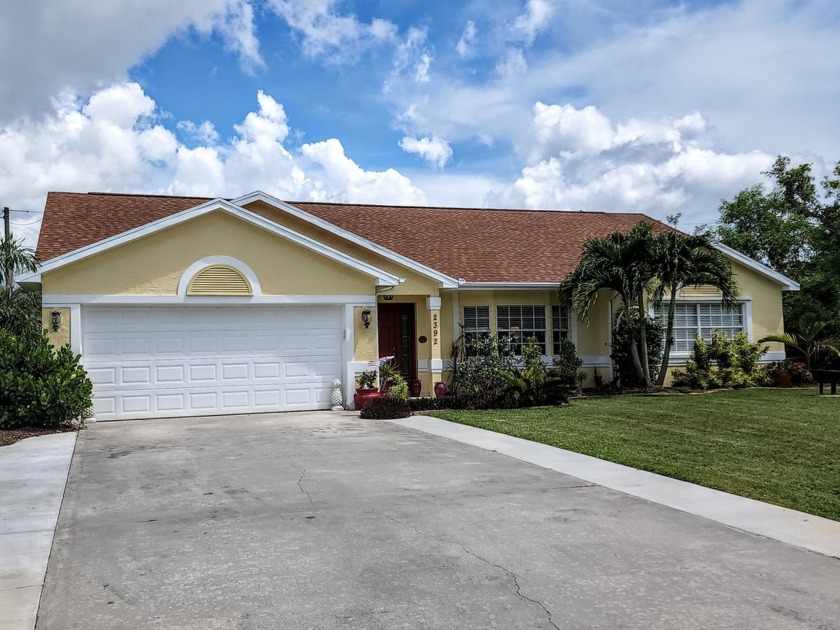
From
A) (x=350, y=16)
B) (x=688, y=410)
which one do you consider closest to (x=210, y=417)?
(x=350, y=16)

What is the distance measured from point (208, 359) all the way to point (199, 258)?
2.05 m

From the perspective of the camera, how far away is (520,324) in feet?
63.2

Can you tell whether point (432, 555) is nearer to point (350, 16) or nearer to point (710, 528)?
point (710, 528)

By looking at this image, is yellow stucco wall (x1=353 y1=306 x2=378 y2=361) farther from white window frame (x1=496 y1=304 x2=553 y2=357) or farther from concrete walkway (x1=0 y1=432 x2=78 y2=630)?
concrete walkway (x1=0 y1=432 x2=78 y2=630)

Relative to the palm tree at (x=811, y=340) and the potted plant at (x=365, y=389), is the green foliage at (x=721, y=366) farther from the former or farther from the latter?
the potted plant at (x=365, y=389)

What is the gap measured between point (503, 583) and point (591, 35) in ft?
42.3

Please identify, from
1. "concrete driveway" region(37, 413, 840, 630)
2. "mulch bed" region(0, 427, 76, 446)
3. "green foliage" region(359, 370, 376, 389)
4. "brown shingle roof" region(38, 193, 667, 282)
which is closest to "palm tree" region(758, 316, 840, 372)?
"brown shingle roof" region(38, 193, 667, 282)

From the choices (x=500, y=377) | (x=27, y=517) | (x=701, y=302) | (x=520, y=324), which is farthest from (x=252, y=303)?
(x=701, y=302)

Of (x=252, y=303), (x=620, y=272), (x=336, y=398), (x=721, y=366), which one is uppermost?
(x=620, y=272)

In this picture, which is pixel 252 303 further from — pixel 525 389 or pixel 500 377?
pixel 525 389

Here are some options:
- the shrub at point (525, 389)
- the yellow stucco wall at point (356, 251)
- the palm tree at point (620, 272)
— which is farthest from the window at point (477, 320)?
the shrub at point (525, 389)

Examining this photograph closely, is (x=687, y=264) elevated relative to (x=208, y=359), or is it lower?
elevated

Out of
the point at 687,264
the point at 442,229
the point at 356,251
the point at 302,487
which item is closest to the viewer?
the point at 302,487

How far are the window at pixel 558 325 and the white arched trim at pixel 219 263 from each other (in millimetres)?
8336
